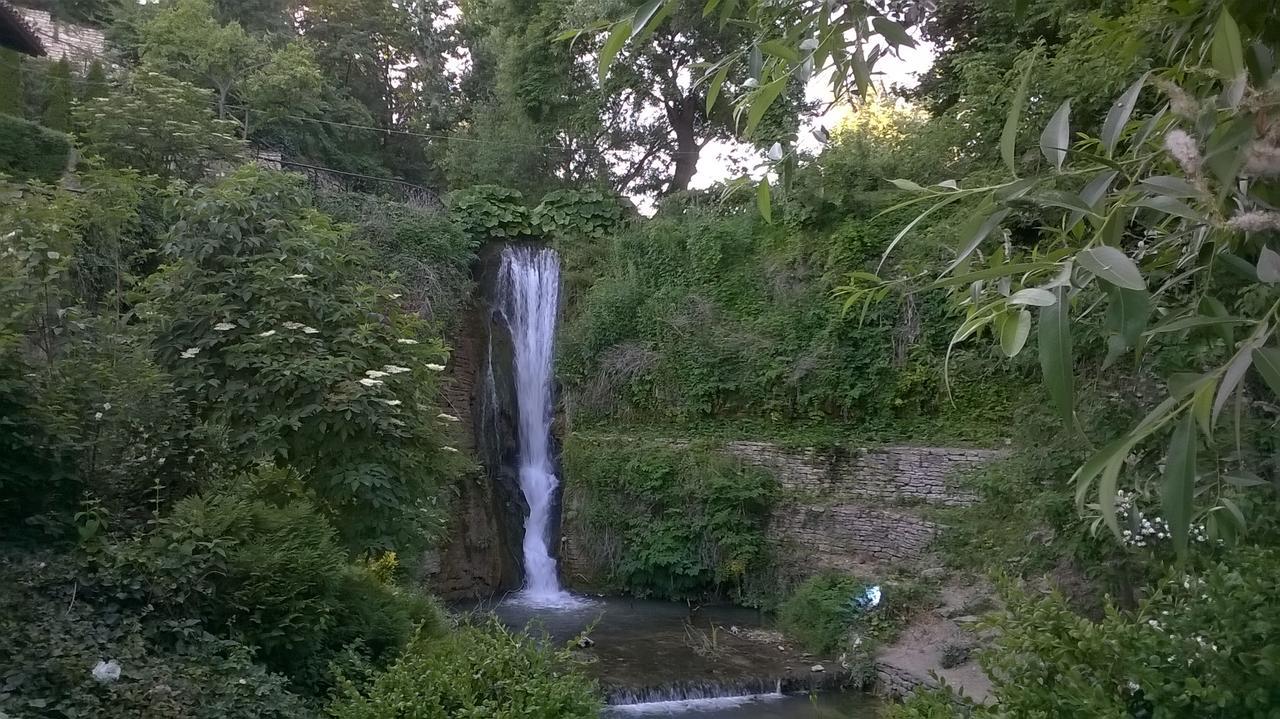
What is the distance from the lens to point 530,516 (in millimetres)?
13867

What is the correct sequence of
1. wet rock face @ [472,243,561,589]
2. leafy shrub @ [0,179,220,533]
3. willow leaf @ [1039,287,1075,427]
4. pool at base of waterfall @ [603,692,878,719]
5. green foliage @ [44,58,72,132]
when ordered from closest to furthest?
willow leaf @ [1039,287,1075,427] < leafy shrub @ [0,179,220,533] < pool at base of waterfall @ [603,692,878,719] < green foliage @ [44,58,72,132] < wet rock face @ [472,243,561,589]

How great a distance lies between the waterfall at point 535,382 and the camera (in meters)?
13.6

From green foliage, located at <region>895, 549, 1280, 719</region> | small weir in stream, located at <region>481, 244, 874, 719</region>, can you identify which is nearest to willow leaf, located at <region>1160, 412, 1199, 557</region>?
green foliage, located at <region>895, 549, 1280, 719</region>

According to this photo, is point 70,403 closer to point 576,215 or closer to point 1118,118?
point 1118,118

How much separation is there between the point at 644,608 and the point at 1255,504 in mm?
8332

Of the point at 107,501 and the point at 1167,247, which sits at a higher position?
the point at 1167,247

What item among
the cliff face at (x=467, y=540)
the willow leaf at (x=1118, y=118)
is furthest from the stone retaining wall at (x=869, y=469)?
the willow leaf at (x=1118, y=118)

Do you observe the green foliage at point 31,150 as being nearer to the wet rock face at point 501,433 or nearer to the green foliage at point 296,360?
the wet rock face at point 501,433

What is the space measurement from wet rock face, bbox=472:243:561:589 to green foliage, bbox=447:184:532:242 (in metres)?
0.78

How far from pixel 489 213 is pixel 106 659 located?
12526 mm

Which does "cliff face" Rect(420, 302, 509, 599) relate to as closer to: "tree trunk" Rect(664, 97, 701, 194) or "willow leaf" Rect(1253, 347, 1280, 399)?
"tree trunk" Rect(664, 97, 701, 194)

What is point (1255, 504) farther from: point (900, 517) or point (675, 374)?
point (675, 374)

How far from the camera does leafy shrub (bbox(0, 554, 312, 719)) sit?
4.01 meters

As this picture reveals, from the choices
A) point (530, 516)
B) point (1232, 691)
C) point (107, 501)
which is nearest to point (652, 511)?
point (530, 516)
